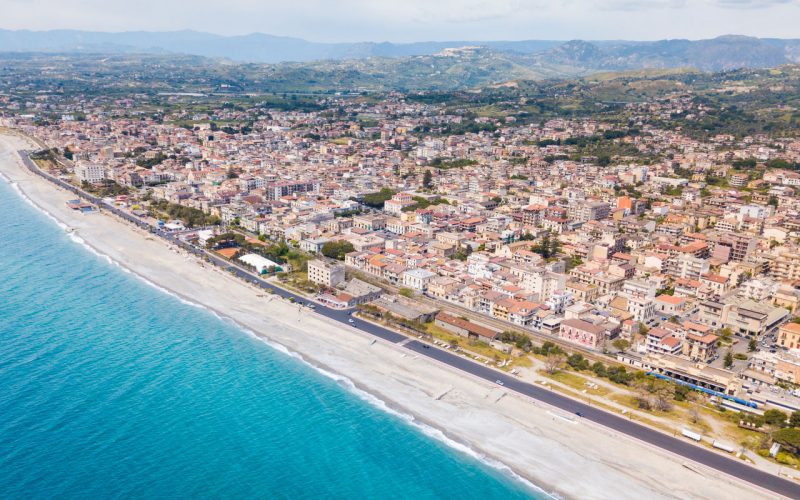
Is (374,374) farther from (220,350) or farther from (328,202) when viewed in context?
(328,202)

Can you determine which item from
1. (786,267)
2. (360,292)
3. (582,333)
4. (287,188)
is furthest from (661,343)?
(287,188)

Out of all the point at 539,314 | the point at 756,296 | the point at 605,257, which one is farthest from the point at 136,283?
the point at 756,296

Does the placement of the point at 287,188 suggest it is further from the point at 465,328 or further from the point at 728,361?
the point at 728,361

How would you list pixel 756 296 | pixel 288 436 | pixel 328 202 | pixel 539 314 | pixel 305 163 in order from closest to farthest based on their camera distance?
pixel 288 436 < pixel 539 314 < pixel 756 296 < pixel 328 202 < pixel 305 163

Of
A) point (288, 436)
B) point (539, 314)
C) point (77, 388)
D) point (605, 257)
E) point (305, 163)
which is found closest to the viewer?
point (288, 436)

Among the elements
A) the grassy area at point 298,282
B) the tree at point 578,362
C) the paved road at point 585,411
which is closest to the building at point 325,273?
the grassy area at point 298,282

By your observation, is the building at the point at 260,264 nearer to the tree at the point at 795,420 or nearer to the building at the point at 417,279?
the building at the point at 417,279
